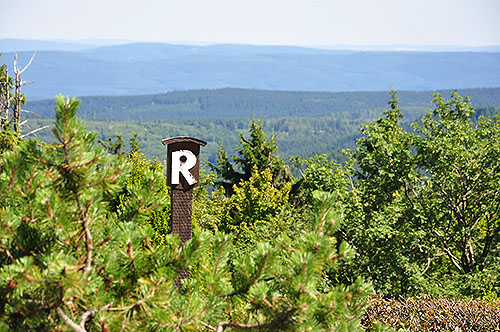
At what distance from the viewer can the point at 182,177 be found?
24.2 feet

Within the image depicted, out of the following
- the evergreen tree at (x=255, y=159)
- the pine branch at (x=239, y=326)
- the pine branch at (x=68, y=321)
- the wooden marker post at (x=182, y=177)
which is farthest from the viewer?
the evergreen tree at (x=255, y=159)

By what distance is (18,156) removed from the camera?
314 cm

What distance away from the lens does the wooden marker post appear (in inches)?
285

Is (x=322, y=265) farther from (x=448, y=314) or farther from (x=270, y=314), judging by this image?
(x=448, y=314)

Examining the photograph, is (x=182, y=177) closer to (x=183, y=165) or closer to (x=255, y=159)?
(x=183, y=165)

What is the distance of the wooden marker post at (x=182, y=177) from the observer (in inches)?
285

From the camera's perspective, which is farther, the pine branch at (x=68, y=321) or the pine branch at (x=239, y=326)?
the pine branch at (x=239, y=326)

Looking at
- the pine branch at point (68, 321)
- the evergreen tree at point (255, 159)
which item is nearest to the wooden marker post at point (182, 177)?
the pine branch at point (68, 321)

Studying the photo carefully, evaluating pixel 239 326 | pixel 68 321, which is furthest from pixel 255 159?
pixel 68 321

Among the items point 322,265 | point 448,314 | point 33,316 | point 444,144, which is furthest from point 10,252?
point 444,144

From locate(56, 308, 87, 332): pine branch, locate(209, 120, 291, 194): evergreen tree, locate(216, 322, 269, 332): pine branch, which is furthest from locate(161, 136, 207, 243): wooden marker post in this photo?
locate(209, 120, 291, 194): evergreen tree

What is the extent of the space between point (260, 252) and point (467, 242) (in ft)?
Result: 40.9

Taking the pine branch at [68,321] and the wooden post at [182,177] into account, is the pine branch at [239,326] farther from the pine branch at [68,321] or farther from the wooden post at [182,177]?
the wooden post at [182,177]

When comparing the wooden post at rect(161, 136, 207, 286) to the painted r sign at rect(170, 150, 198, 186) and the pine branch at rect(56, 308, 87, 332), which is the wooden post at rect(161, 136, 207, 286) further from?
the pine branch at rect(56, 308, 87, 332)
